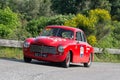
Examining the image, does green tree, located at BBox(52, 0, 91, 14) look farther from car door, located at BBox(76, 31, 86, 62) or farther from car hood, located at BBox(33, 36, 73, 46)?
car hood, located at BBox(33, 36, 73, 46)

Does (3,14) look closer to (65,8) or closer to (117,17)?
(117,17)

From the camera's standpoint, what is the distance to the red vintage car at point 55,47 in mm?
17359

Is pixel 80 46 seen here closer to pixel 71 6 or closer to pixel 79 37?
pixel 79 37

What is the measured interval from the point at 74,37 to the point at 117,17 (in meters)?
39.5

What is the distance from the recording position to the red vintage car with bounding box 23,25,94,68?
17.4 m

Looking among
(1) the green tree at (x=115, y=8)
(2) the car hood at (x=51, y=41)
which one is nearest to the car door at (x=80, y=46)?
(2) the car hood at (x=51, y=41)

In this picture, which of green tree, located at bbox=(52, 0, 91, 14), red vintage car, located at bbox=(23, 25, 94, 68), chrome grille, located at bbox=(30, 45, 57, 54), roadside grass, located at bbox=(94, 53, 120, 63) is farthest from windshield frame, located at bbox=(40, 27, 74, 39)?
green tree, located at bbox=(52, 0, 91, 14)

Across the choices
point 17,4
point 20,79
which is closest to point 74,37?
point 20,79

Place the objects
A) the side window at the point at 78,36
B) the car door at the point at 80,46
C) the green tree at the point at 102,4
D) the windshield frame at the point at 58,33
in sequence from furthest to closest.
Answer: the green tree at the point at 102,4 → the side window at the point at 78,36 → the car door at the point at 80,46 → the windshield frame at the point at 58,33

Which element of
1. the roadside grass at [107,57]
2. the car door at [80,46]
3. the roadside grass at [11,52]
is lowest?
the roadside grass at [107,57]

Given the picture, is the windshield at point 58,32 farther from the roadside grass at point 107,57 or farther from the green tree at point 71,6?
the green tree at point 71,6

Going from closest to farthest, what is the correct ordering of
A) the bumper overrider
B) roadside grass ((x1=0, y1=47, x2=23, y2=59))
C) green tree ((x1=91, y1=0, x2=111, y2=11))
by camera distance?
the bumper overrider, roadside grass ((x1=0, y1=47, x2=23, y2=59)), green tree ((x1=91, y1=0, x2=111, y2=11))

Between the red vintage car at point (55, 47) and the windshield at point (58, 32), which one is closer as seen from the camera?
the red vintage car at point (55, 47)

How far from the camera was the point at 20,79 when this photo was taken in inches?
465
